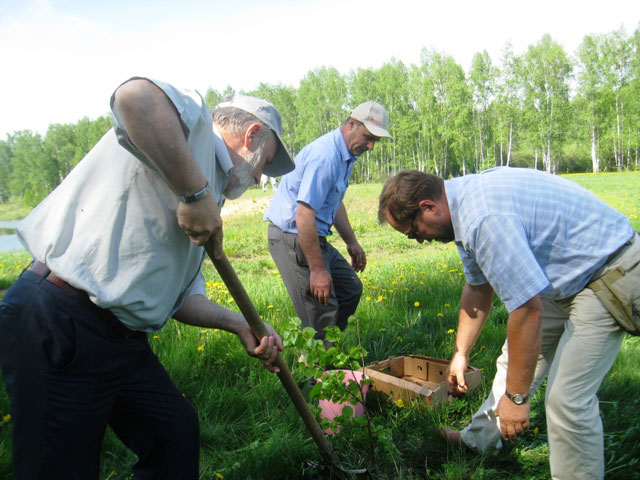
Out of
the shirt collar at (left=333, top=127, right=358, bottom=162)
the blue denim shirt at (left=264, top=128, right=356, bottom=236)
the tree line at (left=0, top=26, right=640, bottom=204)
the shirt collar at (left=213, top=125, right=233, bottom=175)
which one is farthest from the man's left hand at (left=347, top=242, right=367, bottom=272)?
the tree line at (left=0, top=26, right=640, bottom=204)

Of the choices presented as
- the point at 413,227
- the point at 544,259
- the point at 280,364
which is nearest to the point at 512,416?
the point at 544,259

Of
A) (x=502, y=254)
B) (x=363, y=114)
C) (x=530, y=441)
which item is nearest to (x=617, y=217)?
(x=502, y=254)

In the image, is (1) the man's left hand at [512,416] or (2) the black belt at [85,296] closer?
(2) the black belt at [85,296]

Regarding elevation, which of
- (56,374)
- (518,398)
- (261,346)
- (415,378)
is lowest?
(415,378)

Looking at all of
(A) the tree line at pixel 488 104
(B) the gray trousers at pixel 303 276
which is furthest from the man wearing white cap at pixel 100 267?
(A) the tree line at pixel 488 104

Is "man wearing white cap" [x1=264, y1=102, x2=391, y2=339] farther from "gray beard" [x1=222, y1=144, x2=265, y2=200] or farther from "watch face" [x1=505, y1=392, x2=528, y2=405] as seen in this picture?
"watch face" [x1=505, y1=392, x2=528, y2=405]

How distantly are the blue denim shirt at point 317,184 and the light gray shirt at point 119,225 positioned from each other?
1.91 meters

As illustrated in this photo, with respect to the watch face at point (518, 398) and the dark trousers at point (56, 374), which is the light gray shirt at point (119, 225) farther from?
the watch face at point (518, 398)

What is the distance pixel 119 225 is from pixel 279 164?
82cm

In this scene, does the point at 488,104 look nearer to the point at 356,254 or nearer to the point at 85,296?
the point at 356,254

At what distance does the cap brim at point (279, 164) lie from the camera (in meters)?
2.02

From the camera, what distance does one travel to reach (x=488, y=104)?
4528 cm

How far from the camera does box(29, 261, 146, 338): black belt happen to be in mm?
1521

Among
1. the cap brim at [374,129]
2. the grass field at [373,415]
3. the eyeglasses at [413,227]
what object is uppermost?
the cap brim at [374,129]
